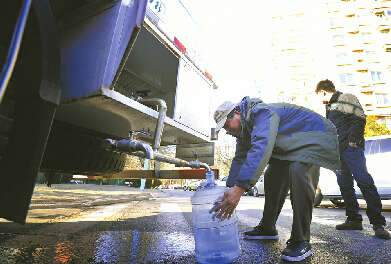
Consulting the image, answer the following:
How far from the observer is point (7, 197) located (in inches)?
44.6

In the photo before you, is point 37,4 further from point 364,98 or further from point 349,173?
point 364,98

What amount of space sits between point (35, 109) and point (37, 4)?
18.7 inches

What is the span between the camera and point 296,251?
1.59 meters

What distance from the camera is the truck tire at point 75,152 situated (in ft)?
7.12

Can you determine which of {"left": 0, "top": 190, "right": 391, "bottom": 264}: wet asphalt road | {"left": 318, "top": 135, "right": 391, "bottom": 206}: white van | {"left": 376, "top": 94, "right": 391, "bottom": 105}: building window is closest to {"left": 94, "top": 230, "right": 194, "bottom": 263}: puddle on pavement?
{"left": 0, "top": 190, "right": 391, "bottom": 264}: wet asphalt road

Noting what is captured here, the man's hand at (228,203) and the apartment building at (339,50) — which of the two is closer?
the man's hand at (228,203)

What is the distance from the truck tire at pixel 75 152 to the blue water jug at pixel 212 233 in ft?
3.77

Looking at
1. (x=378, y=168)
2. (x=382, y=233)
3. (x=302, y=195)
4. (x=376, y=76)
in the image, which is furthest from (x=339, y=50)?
(x=302, y=195)

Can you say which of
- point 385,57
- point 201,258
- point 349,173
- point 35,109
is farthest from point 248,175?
point 385,57

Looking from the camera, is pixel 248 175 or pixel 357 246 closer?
pixel 248 175

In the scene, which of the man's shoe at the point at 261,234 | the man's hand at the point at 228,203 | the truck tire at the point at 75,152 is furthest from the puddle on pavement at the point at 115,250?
the truck tire at the point at 75,152

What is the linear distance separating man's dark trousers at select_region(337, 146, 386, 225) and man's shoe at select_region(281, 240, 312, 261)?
111 centimetres

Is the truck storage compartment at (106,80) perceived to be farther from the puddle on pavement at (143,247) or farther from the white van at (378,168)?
the white van at (378,168)

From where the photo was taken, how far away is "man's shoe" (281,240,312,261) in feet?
5.08
